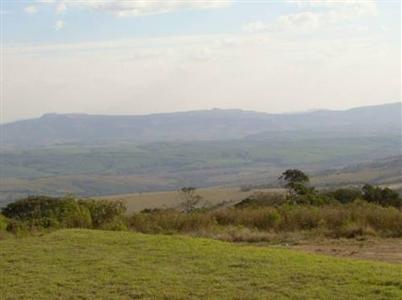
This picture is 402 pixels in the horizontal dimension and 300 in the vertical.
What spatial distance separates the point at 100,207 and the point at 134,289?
10.0 metres

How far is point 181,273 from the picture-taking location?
10.9 meters

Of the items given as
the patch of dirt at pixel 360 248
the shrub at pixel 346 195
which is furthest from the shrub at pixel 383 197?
the patch of dirt at pixel 360 248

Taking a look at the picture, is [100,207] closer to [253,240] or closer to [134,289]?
[253,240]

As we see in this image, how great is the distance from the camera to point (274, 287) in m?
9.56

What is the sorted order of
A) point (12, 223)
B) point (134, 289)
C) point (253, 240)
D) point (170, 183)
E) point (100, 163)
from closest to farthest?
point (134, 289) → point (253, 240) → point (12, 223) → point (170, 183) → point (100, 163)

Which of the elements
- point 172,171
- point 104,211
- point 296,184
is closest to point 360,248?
point 104,211

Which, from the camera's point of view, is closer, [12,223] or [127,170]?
[12,223]

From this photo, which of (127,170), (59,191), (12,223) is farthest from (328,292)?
(127,170)

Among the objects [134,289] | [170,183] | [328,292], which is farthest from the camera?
[170,183]

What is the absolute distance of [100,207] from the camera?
1961 centimetres

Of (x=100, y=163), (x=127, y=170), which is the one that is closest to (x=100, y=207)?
(x=127, y=170)

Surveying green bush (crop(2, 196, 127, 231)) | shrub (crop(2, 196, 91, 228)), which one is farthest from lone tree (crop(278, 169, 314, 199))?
shrub (crop(2, 196, 91, 228))

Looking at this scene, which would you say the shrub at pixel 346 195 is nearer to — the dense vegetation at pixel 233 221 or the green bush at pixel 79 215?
the dense vegetation at pixel 233 221

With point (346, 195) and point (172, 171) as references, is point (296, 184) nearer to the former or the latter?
point (346, 195)
